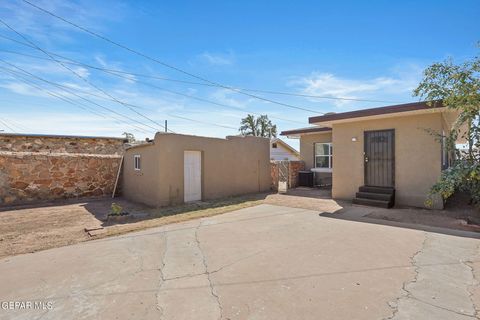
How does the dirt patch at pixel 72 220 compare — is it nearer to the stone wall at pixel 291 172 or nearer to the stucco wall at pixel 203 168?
the stucco wall at pixel 203 168

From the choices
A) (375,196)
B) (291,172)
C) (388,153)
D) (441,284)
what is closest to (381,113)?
(388,153)

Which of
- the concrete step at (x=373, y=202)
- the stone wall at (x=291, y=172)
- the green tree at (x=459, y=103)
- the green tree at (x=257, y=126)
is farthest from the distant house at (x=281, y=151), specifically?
the green tree at (x=459, y=103)

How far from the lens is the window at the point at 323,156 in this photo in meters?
14.0

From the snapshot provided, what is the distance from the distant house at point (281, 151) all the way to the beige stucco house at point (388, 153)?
15.9 metres

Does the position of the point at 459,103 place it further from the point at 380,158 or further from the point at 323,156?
the point at 323,156

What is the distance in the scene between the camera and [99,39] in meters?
9.70

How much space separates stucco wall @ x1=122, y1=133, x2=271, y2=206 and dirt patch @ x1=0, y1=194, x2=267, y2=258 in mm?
657

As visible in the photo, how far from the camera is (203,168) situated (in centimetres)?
1012

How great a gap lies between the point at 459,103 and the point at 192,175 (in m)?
8.25

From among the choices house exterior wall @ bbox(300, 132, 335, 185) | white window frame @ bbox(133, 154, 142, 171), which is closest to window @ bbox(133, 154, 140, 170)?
white window frame @ bbox(133, 154, 142, 171)

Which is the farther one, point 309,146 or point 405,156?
point 309,146

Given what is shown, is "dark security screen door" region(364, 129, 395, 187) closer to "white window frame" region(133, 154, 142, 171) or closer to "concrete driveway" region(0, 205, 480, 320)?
"concrete driveway" region(0, 205, 480, 320)

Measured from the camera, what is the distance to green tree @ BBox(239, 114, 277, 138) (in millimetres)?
43562

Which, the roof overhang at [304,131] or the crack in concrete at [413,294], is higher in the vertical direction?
the roof overhang at [304,131]
